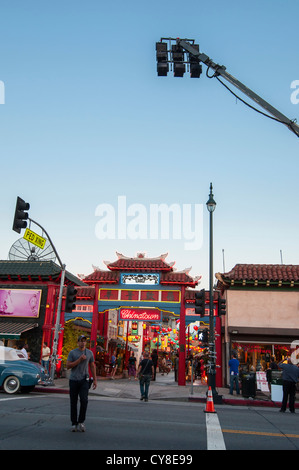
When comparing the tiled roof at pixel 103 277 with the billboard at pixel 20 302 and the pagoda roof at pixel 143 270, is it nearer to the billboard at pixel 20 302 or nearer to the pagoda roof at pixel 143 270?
the pagoda roof at pixel 143 270

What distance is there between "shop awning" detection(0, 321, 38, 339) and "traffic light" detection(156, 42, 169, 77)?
740 inches

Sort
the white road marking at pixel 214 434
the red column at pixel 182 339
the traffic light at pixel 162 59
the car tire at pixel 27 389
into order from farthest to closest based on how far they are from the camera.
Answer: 1. the red column at pixel 182 339
2. the car tire at pixel 27 389
3. the traffic light at pixel 162 59
4. the white road marking at pixel 214 434

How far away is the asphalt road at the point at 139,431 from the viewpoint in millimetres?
6109

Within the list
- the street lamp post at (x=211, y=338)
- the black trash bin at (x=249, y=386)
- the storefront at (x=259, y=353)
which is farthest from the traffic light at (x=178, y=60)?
the storefront at (x=259, y=353)

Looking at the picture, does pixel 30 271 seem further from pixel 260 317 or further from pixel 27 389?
pixel 260 317

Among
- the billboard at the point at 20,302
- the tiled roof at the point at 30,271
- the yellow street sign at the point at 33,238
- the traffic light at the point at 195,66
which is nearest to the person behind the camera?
the traffic light at the point at 195,66

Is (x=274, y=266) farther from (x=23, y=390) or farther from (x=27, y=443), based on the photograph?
(x=27, y=443)

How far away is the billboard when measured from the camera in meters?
25.1

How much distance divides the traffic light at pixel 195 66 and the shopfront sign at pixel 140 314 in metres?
16.9

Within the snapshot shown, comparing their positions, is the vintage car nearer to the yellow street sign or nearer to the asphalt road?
the asphalt road

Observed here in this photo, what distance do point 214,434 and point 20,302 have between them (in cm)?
2016

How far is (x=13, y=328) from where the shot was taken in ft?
79.9

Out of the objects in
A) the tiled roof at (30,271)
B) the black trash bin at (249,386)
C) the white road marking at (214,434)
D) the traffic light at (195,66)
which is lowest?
the white road marking at (214,434)

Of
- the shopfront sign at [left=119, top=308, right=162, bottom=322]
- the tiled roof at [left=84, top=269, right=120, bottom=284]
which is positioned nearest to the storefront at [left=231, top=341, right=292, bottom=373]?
the shopfront sign at [left=119, top=308, right=162, bottom=322]
